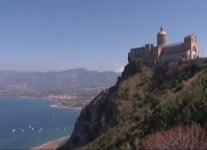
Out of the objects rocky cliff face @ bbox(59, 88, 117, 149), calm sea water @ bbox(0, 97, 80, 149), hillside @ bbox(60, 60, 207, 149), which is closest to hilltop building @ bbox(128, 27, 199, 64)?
hillside @ bbox(60, 60, 207, 149)

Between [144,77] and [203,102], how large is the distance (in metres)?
46.1

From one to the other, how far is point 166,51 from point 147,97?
1406 cm

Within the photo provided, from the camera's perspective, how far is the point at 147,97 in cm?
6356

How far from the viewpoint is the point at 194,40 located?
71312 mm

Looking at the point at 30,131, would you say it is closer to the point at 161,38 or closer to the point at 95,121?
the point at 95,121

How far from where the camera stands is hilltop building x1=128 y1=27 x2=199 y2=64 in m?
71.0

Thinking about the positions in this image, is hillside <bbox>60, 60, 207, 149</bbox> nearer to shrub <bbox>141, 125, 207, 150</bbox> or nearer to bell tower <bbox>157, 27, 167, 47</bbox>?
bell tower <bbox>157, 27, 167, 47</bbox>

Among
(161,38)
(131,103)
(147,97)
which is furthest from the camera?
(161,38)

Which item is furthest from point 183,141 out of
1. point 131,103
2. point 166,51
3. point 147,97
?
point 166,51

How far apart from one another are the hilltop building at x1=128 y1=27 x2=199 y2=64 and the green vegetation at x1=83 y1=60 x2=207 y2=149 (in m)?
2.58

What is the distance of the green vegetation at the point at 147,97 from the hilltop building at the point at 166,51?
Result: 258 centimetres

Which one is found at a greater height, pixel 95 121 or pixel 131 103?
pixel 131 103

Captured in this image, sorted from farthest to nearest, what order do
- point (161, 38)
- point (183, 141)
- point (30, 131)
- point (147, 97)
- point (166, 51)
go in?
point (30, 131) < point (161, 38) < point (166, 51) < point (147, 97) < point (183, 141)

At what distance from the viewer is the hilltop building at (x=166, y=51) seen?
233ft
